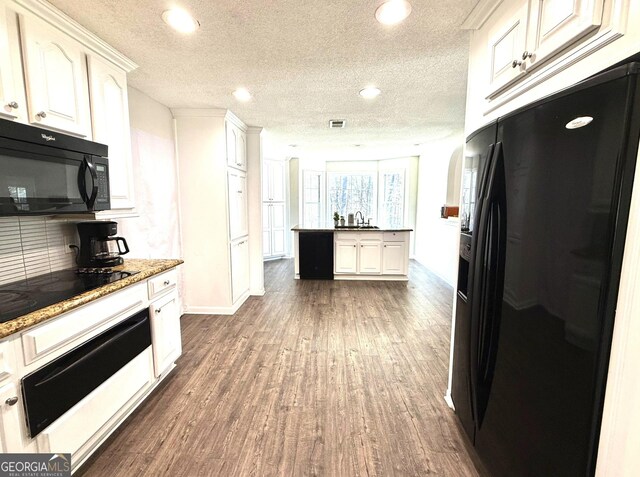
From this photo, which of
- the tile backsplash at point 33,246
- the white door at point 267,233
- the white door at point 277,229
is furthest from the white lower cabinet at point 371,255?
the tile backsplash at point 33,246

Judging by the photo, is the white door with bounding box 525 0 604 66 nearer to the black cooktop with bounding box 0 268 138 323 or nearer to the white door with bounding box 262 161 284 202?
the black cooktop with bounding box 0 268 138 323

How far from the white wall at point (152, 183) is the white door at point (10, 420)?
1.70 metres

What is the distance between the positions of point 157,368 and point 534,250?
7.85ft

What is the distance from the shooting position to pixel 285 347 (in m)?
2.86

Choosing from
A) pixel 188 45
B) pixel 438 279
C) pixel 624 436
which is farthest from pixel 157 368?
pixel 438 279

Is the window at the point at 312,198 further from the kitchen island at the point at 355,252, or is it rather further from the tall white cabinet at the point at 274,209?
the kitchen island at the point at 355,252

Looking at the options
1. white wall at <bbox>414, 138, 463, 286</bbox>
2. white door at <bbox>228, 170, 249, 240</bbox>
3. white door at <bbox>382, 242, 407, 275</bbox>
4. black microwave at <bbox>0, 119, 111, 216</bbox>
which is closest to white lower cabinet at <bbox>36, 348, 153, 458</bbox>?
black microwave at <bbox>0, 119, 111, 216</bbox>

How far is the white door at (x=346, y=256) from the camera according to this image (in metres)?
5.20

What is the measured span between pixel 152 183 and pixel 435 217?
4.92 meters

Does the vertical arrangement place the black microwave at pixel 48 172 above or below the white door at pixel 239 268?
above

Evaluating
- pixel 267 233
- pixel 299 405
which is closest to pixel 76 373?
pixel 299 405

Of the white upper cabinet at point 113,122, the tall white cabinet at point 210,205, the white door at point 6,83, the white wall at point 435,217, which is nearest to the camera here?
the white door at point 6,83

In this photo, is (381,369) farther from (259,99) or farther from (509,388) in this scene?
(259,99)
